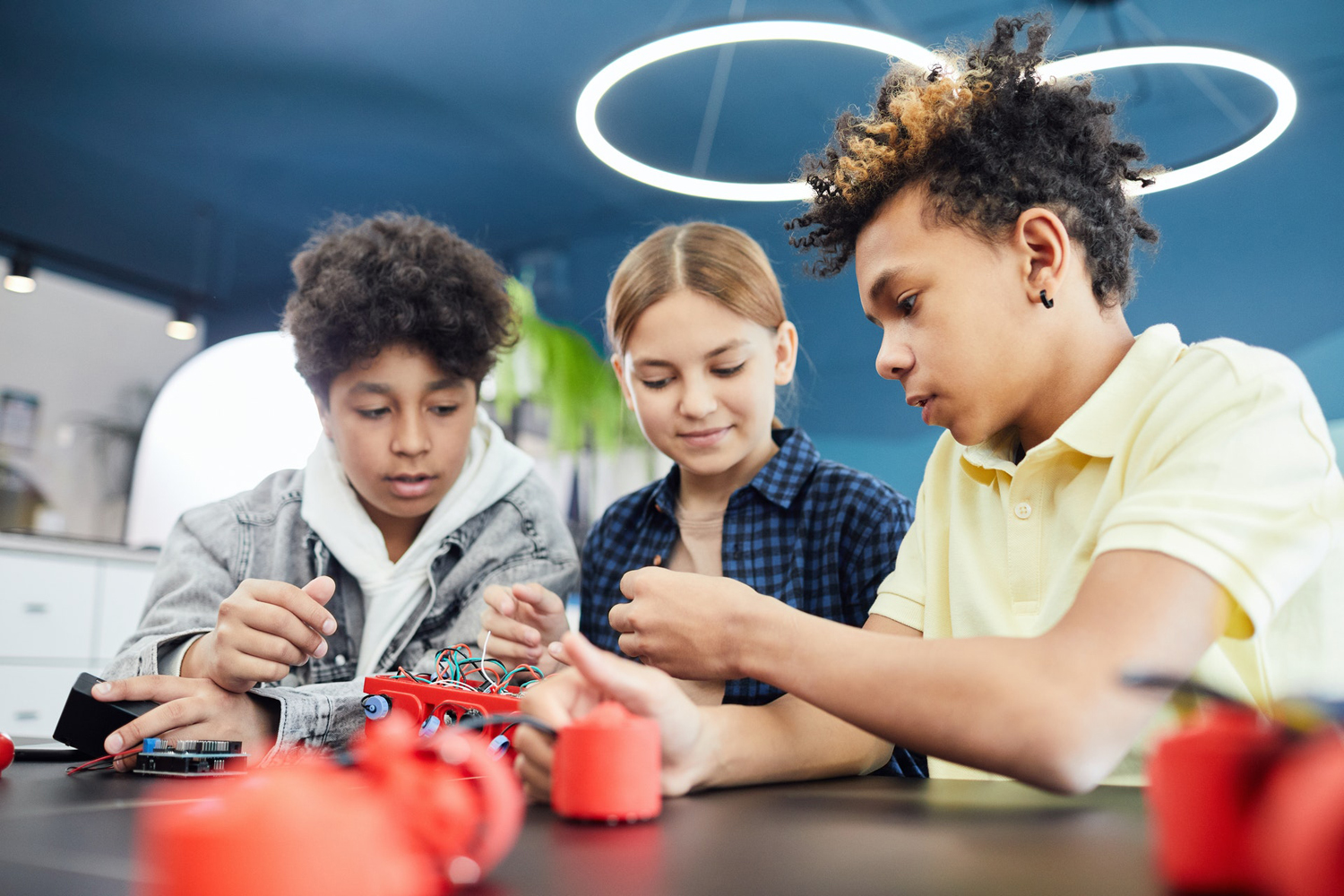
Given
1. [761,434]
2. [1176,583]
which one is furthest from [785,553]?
[1176,583]

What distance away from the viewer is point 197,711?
39.8 inches

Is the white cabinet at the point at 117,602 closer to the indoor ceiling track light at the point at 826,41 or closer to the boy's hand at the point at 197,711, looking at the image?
the indoor ceiling track light at the point at 826,41

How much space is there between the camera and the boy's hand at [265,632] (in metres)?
1.05

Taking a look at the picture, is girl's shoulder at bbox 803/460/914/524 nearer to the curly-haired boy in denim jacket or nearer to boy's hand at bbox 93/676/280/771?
the curly-haired boy in denim jacket

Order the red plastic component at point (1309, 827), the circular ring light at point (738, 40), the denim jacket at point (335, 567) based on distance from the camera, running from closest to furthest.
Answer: the red plastic component at point (1309, 827) < the denim jacket at point (335, 567) < the circular ring light at point (738, 40)

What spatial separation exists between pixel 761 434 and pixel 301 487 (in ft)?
2.61

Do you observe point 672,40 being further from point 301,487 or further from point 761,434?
point 301,487

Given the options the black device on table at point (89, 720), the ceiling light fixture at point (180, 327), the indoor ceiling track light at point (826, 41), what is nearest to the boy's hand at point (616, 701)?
the black device on table at point (89, 720)

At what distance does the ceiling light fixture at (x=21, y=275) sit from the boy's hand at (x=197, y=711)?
358cm

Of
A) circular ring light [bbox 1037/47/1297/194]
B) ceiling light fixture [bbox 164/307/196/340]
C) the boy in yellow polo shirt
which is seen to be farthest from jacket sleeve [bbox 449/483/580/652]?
ceiling light fixture [bbox 164/307/196/340]

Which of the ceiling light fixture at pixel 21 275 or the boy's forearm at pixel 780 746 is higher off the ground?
the ceiling light fixture at pixel 21 275

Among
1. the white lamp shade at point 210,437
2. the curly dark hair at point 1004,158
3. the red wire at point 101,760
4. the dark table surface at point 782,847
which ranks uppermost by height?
the white lamp shade at point 210,437

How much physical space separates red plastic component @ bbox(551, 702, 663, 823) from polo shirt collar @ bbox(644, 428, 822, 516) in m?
1.02

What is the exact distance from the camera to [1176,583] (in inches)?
25.0
